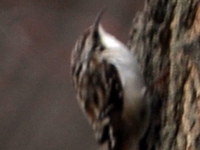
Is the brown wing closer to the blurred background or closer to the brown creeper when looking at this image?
the brown creeper

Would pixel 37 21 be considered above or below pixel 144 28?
above

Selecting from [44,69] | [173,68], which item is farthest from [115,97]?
[44,69]

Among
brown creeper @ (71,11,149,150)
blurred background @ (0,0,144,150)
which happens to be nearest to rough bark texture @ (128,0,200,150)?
brown creeper @ (71,11,149,150)

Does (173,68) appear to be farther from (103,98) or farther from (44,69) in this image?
(44,69)

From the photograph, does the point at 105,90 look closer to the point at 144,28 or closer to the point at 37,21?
the point at 144,28

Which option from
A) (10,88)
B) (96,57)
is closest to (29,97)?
(10,88)

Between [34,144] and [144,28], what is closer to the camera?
[144,28]

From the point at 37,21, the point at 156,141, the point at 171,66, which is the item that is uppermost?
the point at 37,21

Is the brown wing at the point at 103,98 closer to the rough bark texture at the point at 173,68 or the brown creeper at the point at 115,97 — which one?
the brown creeper at the point at 115,97
